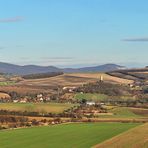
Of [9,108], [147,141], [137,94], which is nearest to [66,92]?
[137,94]

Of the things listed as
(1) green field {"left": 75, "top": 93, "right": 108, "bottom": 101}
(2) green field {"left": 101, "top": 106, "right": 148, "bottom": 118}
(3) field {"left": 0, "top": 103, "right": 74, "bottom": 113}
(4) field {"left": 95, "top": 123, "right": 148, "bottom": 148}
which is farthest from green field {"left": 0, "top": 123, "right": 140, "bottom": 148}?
(1) green field {"left": 75, "top": 93, "right": 108, "bottom": 101}

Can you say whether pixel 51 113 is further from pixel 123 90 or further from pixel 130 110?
pixel 123 90

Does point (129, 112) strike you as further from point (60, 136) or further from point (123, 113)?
point (60, 136)

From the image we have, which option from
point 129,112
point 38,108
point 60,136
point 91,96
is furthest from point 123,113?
point 91,96

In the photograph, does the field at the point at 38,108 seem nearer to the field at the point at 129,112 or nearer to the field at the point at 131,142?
the field at the point at 129,112

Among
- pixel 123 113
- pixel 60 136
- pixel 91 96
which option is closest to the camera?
pixel 60 136

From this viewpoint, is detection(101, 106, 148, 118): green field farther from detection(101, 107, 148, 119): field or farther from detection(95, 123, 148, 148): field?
detection(95, 123, 148, 148): field

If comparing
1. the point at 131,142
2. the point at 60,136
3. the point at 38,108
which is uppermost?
the point at 131,142

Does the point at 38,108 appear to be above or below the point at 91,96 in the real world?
below

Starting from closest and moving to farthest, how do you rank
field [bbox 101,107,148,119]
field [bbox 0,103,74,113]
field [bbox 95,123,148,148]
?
1. field [bbox 95,123,148,148]
2. field [bbox 101,107,148,119]
3. field [bbox 0,103,74,113]
